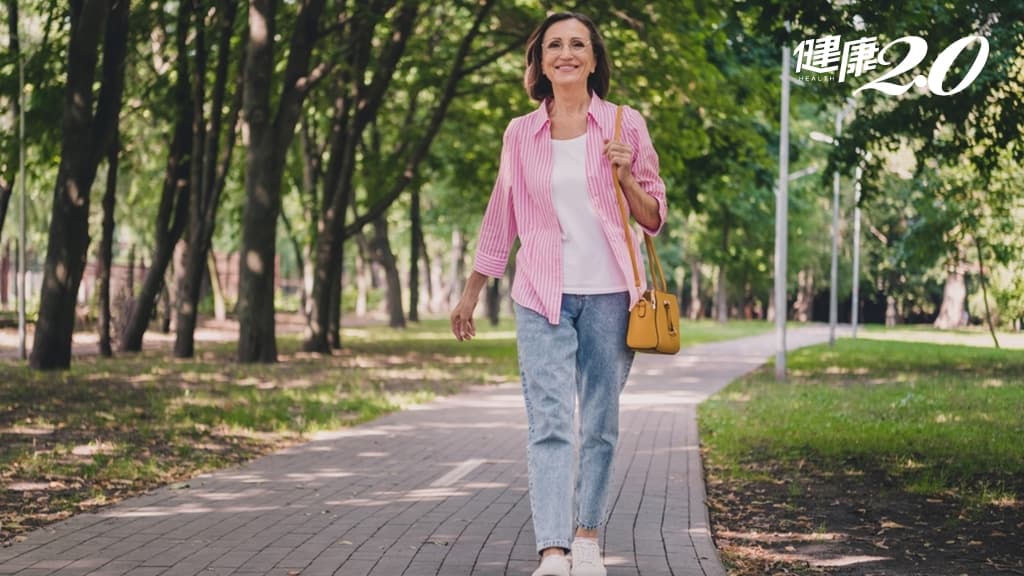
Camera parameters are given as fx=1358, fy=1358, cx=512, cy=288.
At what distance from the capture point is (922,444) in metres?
10.6

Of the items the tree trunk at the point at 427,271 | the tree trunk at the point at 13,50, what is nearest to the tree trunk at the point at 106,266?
the tree trunk at the point at 13,50

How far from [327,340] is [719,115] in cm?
809

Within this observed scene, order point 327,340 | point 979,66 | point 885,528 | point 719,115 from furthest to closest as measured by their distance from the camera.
Result: point 327,340 < point 719,115 < point 979,66 < point 885,528

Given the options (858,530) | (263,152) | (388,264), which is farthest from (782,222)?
(388,264)

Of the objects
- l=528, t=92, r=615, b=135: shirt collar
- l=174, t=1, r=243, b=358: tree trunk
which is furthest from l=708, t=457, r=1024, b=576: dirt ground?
l=174, t=1, r=243, b=358: tree trunk

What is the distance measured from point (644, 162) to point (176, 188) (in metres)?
19.0

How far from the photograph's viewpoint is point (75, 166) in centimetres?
1641

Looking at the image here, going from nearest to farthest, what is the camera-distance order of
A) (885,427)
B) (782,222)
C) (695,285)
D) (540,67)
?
(540,67)
(885,427)
(782,222)
(695,285)

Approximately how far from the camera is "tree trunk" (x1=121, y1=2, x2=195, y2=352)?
2191 centimetres

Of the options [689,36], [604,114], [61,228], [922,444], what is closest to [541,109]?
[604,114]

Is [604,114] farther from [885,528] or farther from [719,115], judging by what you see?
[719,115]

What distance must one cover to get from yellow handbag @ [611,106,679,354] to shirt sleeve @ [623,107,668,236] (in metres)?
0.06

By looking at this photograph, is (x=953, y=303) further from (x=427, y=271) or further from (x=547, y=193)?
(x=547, y=193)

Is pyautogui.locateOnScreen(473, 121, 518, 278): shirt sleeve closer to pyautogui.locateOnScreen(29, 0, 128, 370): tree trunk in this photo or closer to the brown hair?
the brown hair
